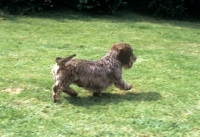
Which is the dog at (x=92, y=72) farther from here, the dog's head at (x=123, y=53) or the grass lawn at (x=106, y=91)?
the grass lawn at (x=106, y=91)

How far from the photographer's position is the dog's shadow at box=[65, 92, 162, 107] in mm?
5168

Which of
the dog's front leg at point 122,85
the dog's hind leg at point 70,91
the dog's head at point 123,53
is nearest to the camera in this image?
the dog's hind leg at point 70,91

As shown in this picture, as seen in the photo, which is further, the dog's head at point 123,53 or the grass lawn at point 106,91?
the dog's head at point 123,53

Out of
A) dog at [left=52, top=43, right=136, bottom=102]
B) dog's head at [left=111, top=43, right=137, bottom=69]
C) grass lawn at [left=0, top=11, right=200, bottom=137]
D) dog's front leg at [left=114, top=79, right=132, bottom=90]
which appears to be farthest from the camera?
dog's head at [left=111, top=43, right=137, bottom=69]

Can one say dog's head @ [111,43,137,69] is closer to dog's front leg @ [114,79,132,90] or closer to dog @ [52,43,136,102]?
dog @ [52,43,136,102]

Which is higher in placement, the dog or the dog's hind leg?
the dog

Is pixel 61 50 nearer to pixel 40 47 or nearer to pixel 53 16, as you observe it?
pixel 40 47

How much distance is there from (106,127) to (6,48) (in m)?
3.93

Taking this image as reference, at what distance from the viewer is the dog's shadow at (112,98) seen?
17.0 feet

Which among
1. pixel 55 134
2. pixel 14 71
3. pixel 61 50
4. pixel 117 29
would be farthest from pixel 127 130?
pixel 117 29

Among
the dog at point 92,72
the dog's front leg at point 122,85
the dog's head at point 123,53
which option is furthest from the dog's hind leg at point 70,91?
the dog's head at point 123,53

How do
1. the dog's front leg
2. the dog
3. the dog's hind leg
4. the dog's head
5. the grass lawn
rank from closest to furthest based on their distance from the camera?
the grass lawn → the dog → the dog's hind leg → the dog's front leg → the dog's head

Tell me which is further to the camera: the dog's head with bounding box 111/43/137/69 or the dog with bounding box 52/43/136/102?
the dog's head with bounding box 111/43/137/69

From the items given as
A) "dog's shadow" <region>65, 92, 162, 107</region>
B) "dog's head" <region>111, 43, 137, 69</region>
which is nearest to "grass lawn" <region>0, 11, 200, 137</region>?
"dog's shadow" <region>65, 92, 162, 107</region>
